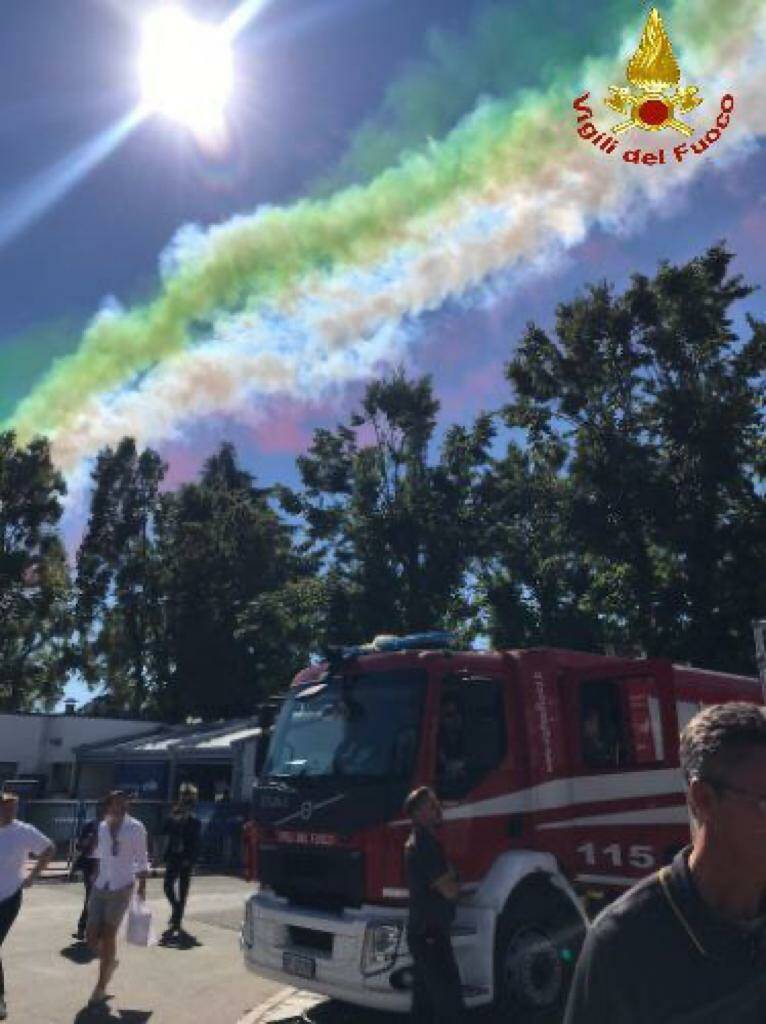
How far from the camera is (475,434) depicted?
4319cm

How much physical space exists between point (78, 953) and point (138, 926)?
2.89 metres

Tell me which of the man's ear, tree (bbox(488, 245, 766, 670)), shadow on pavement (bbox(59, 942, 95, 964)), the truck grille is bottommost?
shadow on pavement (bbox(59, 942, 95, 964))

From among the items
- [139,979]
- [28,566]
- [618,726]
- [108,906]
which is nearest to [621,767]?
[618,726]

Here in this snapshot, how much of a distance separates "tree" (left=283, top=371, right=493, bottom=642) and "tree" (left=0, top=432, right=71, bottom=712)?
44.8ft

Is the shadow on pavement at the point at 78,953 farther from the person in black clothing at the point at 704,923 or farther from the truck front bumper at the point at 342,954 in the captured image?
the person in black clothing at the point at 704,923

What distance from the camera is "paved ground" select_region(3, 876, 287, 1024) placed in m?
8.05

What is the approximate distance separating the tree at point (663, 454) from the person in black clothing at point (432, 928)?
21379 millimetres

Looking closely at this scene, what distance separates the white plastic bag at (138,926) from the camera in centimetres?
858

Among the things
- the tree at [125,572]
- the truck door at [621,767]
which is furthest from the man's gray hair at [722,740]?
the tree at [125,572]

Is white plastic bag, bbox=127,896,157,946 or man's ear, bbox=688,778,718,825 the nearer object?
man's ear, bbox=688,778,718,825

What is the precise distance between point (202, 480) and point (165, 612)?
13.7m

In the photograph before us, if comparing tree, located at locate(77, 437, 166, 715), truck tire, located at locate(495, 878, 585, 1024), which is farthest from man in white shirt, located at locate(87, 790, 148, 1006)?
tree, located at locate(77, 437, 166, 715)

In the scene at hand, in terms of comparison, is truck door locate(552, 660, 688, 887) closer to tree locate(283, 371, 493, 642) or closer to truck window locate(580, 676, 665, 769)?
truck window locate(580, 676, 665, 769)

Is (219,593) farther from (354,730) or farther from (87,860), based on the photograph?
(354,730)
